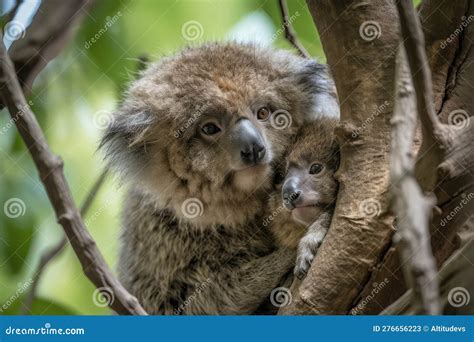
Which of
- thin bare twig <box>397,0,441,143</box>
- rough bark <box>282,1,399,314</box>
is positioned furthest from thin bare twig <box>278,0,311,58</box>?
thin bare twig <box>397,0,441,143</box>

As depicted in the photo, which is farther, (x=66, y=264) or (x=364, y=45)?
(x=66, y=264)

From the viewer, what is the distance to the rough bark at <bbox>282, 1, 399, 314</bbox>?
2.82 meters

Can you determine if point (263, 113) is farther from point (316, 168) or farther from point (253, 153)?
point (316, 168)

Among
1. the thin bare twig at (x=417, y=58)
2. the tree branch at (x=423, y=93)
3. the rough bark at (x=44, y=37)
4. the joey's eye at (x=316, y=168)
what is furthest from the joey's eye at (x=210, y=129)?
the thin bare twig at (x=417, y=58)

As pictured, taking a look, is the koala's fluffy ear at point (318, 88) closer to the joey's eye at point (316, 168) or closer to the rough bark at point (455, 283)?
the joey's eye at point (316, 168)

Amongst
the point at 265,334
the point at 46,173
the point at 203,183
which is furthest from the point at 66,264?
the point at 46,173

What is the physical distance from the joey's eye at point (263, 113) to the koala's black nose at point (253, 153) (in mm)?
333

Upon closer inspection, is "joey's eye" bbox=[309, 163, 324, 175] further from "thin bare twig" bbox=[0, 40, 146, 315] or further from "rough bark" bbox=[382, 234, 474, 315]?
"thin bare twig" bbox=[0, 40, 146, 315]

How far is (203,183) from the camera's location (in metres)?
3.76

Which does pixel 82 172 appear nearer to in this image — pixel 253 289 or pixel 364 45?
pixel 253 289

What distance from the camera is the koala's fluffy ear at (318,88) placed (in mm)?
3918

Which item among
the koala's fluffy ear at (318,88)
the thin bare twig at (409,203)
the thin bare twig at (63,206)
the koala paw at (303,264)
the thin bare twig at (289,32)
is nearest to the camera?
the thin bare twig at (409,203)

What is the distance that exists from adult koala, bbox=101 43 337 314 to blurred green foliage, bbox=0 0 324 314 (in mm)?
308

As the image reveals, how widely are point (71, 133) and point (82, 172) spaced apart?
0.27m
